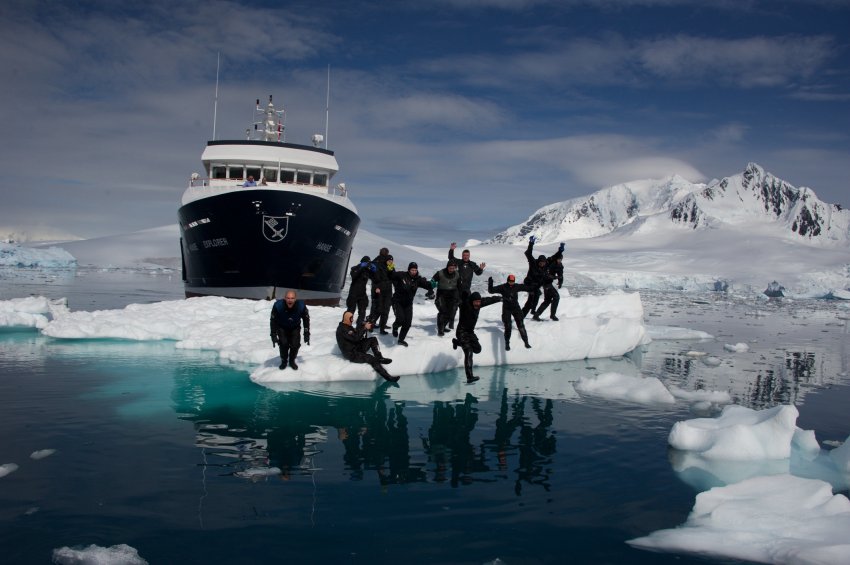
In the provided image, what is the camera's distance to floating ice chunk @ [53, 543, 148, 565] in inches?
197

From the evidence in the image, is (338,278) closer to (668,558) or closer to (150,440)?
(150,440)

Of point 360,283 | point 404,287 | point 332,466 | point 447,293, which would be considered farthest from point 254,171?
point 332,466

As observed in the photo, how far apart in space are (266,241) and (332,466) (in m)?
16.6

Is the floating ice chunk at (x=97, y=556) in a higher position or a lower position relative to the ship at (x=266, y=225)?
lower

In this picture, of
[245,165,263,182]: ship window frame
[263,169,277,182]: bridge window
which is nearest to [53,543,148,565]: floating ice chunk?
[245,165,263,182]: ship window frame

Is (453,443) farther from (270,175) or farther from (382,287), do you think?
(270,175)

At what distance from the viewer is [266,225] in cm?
2258

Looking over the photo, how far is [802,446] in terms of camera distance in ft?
28.3

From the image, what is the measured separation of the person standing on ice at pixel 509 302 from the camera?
1324cm

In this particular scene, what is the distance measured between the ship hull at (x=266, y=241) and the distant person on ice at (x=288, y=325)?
1146 cm

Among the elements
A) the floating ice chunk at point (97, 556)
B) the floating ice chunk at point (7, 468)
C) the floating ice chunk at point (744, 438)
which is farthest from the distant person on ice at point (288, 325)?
the floating ice chunk at point (744, 438)

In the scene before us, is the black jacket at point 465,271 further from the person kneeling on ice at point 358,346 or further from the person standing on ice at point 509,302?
the person kneeling on ice at point 358,346

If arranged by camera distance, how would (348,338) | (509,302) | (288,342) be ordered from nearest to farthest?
(288,342), (348,338), (509,302)

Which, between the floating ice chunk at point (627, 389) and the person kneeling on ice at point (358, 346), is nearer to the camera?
the floating ice chunk at point (627, 389)
